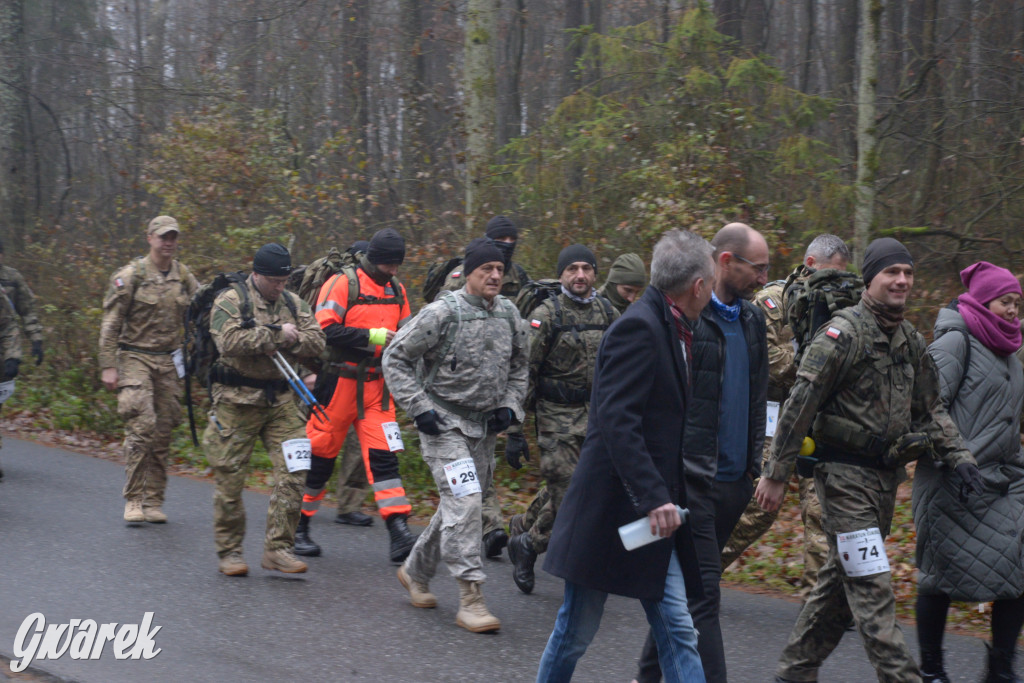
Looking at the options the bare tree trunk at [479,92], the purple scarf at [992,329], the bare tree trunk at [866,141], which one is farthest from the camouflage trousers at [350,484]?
the bare tree trunk at [866,141]

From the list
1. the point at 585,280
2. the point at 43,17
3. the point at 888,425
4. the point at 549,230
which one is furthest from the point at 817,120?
the point at 43,17

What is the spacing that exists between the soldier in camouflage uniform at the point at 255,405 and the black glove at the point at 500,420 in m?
1.55

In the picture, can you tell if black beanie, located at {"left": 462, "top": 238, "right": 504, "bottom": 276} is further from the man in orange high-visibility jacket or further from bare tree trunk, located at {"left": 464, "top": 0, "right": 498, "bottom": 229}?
bare tree trunk, located at {"left": 464, "top": 0, "right": 498, "bottom": 229}

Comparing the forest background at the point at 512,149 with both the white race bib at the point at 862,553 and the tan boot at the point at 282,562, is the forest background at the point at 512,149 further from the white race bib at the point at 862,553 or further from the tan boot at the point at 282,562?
the tan boot at the point at 282,562

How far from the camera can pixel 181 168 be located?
14.3m

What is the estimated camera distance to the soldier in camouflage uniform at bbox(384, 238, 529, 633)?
5.94m

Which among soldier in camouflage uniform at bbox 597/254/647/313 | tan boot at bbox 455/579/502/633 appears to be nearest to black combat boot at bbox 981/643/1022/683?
tan boot at bbox 455/579/502/633

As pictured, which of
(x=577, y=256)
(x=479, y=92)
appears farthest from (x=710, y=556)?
(x=479, y=92)

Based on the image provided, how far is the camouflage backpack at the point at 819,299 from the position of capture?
486 centimetres

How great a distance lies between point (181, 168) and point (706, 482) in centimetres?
1157

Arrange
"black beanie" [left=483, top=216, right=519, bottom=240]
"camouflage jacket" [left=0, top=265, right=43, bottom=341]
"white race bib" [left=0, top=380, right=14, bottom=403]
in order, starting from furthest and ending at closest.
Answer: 1. "camouflage jacket" [left=0, top=265, right=43, bottom=341]
2. "white race bib" [left=0, top=380, right=14, bottom=403]
3. "black beanie" [left=483, top=216, right=519, bottom=240]

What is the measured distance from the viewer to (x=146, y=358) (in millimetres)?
8570

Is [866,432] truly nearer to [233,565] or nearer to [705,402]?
[705,402]

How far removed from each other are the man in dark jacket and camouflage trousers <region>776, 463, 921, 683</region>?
880mm
